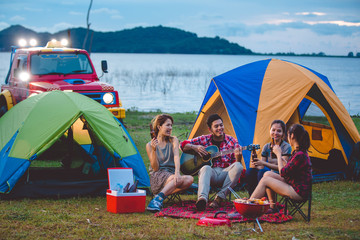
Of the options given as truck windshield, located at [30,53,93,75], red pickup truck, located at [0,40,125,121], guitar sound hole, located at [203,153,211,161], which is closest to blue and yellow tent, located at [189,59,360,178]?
guitar sound hole, located at [203,153,211,161]

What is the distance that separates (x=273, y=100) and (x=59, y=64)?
498cm

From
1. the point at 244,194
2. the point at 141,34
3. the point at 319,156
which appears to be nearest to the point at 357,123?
the point at 319,156

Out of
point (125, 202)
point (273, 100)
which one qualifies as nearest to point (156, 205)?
point (125, 202)

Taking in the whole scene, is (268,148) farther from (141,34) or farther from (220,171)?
(141,34)

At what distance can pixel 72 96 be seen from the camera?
7438mm

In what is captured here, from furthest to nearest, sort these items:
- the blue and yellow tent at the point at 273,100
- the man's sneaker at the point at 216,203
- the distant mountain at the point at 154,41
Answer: the distant mountain at the point at 154,41 < the blue and yellow tent at the point at 273,100 < the man's sneaker at the point at 216,203

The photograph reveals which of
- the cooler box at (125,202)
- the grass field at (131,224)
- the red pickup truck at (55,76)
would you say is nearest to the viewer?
the grass field at (131,224)

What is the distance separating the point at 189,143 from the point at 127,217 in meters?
1.44

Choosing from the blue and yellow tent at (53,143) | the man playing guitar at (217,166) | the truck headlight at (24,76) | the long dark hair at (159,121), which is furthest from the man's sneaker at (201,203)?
the truck headlight at (24,76)

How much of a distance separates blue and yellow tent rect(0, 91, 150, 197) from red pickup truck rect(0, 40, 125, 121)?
2223 mm

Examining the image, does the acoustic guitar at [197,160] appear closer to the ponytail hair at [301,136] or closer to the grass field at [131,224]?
the grass field at [131,224]

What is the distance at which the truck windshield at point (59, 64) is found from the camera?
10453mm

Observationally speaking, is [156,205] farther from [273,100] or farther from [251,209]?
[273,100]

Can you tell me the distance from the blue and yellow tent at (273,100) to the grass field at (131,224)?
58.6 inches
